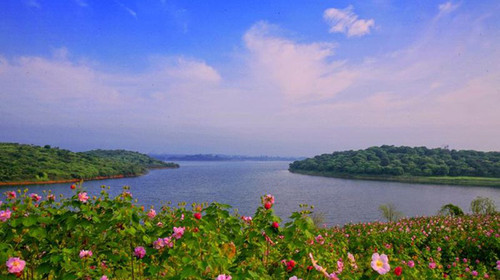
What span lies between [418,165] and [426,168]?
21.9 feet

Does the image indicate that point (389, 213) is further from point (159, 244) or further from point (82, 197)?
point (82, 197)

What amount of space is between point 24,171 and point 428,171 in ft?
358

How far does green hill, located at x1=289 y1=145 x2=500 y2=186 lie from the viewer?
77.0 metres

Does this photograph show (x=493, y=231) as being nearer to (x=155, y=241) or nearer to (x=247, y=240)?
(x=247, y=240)

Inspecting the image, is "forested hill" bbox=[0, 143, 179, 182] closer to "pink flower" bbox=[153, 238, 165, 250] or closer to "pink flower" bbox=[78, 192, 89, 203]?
"pink flower" bbox=[78, 192, 89, 203]

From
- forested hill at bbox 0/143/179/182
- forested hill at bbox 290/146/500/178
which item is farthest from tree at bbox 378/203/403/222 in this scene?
forested hill at bbox 290/146/500/178

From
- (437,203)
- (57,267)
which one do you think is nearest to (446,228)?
(57,267)

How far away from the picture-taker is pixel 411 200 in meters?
47.6

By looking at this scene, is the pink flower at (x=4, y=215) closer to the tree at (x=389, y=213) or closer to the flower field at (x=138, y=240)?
the flower field at (x=138, y=240)

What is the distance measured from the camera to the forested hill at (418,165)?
82.5 metres

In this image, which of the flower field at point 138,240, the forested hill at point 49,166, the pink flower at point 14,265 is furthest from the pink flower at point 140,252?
the forested hill at point 49,166

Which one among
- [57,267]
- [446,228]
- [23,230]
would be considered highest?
[23,230]

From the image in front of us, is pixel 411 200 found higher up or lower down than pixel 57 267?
lower down

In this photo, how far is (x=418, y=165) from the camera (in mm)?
92312
